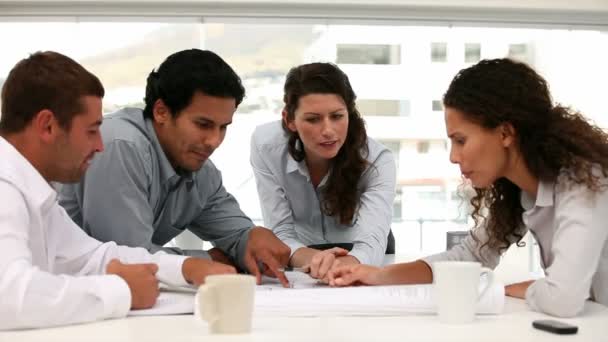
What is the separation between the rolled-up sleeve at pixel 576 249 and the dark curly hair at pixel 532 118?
5cm

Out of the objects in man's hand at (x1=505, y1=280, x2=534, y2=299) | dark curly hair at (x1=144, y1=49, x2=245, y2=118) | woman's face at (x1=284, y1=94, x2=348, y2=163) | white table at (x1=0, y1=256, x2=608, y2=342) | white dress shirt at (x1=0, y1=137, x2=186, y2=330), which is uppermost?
dark curly hair at (x1=144, y1=49, x2=245, y2=118)

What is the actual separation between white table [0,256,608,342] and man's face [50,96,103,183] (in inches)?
16.5

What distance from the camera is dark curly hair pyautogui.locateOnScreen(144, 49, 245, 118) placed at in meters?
2.05

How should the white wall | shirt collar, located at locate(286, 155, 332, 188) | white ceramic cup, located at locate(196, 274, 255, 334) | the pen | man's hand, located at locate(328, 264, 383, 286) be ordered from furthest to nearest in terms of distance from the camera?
the white wall
shirt collar, located at locate(286, 155, 332, 188)
the pen
man's hand, located at locate(328, 264, 383, 286)
white ceramic cup, located at locate(196, 274, 255, 334)

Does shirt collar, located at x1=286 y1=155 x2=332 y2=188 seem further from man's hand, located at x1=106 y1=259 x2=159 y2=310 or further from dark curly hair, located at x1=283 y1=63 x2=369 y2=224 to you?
man's hand, located at x1=106 y1=259 x2=159 y2=310

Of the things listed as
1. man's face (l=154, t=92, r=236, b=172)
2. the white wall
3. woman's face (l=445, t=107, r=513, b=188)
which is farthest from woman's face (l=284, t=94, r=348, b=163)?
the white wall

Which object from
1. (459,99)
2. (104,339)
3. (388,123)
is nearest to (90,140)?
(104,339)

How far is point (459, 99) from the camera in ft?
5.46

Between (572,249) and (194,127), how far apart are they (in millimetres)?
1053

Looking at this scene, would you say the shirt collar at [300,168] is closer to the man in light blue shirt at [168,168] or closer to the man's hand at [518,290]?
the man in light blue shirt at [168,168]

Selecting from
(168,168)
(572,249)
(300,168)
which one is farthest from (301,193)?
(572,249)

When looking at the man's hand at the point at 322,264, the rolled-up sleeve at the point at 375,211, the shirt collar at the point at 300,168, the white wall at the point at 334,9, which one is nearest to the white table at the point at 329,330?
the man's hand at the point at 322,264

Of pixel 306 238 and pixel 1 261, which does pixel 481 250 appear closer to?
pixel 306 238

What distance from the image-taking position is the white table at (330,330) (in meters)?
1.15
